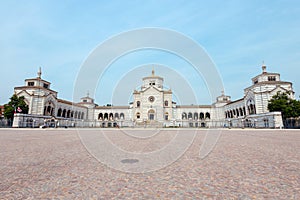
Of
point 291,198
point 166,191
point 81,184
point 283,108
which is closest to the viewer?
point 291,198

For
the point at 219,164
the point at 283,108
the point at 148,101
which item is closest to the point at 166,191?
the point at 219,164

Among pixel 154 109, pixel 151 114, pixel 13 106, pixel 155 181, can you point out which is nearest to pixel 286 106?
pixel 154 109

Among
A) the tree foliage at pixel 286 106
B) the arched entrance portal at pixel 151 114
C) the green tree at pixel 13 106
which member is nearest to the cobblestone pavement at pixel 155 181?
the tree foliage at pixel 286 106

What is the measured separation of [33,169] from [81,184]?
1920 millimetres

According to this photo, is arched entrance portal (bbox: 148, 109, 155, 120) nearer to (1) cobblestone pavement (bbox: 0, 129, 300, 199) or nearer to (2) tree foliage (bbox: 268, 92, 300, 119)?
(2) tree foliage (bbox: 268, 92, 300, 119)

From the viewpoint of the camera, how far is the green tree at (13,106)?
4209 centimetres

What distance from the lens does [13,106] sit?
43.2m

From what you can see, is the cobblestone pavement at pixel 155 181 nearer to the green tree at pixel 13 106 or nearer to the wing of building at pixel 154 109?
the wing of building at pixel 154 109

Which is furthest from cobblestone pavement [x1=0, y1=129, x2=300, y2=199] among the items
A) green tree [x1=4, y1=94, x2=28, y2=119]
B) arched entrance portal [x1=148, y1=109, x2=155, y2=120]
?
arched entrance portal [x1=148, y1=109, x2=155, y2=120]

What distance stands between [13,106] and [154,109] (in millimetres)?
36760

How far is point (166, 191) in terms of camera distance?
10.4 feet

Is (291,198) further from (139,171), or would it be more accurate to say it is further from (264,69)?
(264,69)

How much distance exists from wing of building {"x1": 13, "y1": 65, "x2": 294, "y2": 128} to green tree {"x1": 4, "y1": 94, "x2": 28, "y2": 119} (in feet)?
8.42

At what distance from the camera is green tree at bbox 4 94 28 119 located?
4209cm
